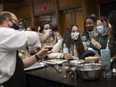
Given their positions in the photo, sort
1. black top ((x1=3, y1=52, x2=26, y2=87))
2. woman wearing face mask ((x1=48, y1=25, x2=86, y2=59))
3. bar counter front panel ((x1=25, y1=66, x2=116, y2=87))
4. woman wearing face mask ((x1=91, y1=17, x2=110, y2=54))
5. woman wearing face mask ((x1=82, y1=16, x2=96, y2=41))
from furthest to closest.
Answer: woman wearing face mask ((x1=82, y1=16, x2=96, y2=41))
woman wearing face mask ((x1=91, y1=17, x2=110, y2=54))
woman wearing face mask ((x1=48, y1=25, x2=86, y2=59))
black top ((x1=3, y1=52, x2=26, y2=87))
bar counter front panel ((x1=25, y1=66, x2=116, y2=87))

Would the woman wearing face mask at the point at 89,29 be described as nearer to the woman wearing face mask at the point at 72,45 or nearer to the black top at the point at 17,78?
the woman wearing face mask at the point at 72,45

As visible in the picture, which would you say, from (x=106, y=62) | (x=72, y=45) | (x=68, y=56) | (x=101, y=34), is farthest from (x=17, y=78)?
(x=101, y=34)

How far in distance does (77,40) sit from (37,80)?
1.05 m

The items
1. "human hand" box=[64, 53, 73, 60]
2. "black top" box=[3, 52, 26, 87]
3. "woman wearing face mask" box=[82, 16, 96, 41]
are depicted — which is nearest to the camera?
"black top" box=[3, 52, 26, 87]

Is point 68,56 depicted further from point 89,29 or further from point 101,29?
point 89,29

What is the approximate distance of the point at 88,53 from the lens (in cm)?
295

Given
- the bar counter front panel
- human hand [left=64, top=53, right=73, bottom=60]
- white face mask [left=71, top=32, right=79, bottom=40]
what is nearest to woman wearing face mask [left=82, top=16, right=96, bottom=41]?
white face mask [left=71, top=32, right=79, bottom=40]

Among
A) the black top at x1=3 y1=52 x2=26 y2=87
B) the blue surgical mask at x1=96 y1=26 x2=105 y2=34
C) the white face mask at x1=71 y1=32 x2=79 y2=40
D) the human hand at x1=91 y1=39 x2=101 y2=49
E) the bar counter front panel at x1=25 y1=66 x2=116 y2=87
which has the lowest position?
the bar counter front panel at x1=25 y1=66 x2=116 y2=87

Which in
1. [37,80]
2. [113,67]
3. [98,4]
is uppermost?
[98,4]

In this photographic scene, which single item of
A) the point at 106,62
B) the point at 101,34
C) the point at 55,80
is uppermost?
the point at 101,34

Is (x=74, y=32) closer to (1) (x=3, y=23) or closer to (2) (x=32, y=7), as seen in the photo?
(1) (x=3, y=23)

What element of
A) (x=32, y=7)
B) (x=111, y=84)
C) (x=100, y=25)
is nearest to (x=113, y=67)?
(x=111, y=84)

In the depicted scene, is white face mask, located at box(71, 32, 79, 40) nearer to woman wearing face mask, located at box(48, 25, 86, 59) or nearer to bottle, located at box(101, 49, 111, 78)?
woman wearing face mask, located at box(48, 25, 86, 59)

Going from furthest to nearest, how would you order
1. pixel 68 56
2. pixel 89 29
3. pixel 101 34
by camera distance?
1. pixel 89 29
2. pixel 101 34
3. pixel 68 56
